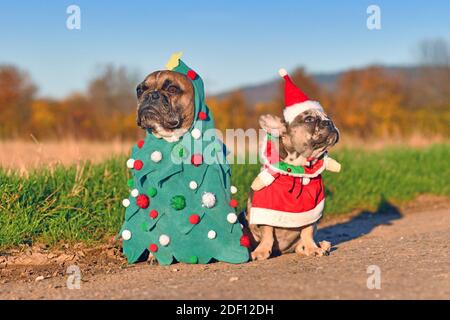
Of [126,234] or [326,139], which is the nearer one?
[326,139]

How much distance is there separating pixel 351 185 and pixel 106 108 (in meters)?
32.0

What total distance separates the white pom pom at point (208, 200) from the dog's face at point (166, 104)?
50 centimetres

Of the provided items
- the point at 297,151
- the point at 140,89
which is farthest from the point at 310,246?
the point at 140,89

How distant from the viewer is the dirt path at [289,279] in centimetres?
408

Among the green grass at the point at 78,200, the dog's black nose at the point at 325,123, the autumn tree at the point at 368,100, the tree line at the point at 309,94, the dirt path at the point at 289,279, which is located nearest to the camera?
the dirt path at the point at 289,279

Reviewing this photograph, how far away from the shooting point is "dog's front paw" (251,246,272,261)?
17.5 feet

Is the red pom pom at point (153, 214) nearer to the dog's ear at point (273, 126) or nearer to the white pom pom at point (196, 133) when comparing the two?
the white pom pom at point (196, 133)

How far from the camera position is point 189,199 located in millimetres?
5332

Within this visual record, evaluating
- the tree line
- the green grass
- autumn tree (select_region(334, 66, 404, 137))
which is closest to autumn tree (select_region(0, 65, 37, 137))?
the tree line

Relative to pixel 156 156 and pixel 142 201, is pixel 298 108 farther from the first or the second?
pixel 142 201

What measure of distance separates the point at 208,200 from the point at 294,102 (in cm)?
104

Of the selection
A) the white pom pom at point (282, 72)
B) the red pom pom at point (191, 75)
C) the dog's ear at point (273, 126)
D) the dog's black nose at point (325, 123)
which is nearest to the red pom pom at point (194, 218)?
the dog's ear at point (273, 126)

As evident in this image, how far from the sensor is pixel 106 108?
40.2 meters
